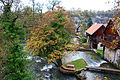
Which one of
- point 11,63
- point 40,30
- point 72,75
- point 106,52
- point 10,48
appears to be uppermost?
point 40,30

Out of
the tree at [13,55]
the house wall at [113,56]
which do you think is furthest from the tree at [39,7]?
the tree at [13,55]

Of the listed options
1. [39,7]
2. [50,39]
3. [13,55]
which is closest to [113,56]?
[50,39]

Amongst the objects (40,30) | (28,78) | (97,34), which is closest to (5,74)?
(28,78)

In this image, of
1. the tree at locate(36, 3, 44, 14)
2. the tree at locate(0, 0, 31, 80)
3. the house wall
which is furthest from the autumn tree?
the tree at locate(36, 3, 44, 14)

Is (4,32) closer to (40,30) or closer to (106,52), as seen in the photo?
(40,30)

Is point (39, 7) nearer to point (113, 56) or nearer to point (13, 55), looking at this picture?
point (113, 56)

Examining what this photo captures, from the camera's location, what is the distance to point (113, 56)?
68.8 feet

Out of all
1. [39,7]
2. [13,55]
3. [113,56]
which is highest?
[39,7]

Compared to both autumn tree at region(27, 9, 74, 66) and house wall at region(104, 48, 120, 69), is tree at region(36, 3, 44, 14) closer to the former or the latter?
autumn tree at region(27, 9, 74, 66)

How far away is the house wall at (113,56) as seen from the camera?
64.2 feet

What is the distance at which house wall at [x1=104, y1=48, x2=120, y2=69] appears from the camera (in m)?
19.6

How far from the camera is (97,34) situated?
99.0 ft

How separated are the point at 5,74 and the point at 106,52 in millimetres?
18196

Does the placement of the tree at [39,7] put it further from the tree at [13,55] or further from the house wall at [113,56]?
the tree at [13,55]
